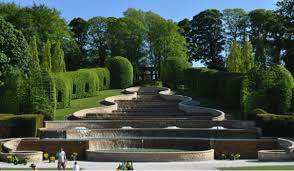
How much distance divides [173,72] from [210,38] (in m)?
23.4

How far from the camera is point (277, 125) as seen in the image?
113ft

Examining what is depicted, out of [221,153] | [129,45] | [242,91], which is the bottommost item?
[221,153]

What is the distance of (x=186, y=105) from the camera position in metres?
45.6

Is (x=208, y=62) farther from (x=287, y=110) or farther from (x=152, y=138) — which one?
(x=152, y=138)

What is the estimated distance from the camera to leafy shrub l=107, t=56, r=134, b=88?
2517 inches

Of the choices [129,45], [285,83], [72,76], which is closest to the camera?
[285,83]

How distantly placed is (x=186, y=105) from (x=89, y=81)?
12.3m

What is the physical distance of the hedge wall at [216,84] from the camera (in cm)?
4394

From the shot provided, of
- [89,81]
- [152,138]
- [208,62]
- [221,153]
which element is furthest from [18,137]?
[208,62]

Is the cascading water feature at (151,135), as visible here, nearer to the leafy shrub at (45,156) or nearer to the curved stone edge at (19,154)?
the leafy shrub at (45,156)

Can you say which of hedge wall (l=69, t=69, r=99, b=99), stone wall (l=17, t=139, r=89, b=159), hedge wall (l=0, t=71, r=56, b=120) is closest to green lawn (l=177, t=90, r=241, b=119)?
hedge wall (l=69, t=69, r=99, b=99)

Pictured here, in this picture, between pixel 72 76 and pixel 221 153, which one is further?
pixel 72 76

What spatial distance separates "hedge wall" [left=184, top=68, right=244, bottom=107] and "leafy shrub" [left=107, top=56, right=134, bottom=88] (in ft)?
20.9

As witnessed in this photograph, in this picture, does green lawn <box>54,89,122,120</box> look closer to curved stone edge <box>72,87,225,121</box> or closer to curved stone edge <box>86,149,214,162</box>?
curved stone edge <box>72,87,225,121</box>
